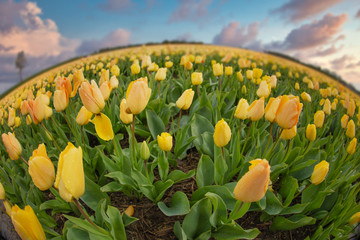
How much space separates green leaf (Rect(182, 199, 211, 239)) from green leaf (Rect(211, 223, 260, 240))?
8 cm

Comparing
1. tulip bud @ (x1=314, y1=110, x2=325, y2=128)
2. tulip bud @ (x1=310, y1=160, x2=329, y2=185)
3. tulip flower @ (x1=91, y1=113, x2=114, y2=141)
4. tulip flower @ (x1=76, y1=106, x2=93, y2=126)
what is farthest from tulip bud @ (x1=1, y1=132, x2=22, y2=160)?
tulip bud @ (x1=314, y1=110, x2=325, y2=128)

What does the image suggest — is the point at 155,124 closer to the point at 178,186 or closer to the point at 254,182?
the point at 178,186

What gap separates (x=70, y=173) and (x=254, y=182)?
0.89 m

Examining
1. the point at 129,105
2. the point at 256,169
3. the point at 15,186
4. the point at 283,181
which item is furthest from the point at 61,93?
the point at 283,181

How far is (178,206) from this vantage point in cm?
201

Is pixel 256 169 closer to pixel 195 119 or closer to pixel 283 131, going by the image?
pixel 283 131

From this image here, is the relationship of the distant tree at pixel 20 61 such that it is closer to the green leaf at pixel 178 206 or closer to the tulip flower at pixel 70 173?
the green leaf at pixel 178 206

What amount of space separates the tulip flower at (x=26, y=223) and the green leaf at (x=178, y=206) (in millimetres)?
839

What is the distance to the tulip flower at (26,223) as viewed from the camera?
137 centimetres

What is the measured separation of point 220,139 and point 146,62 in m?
2.61

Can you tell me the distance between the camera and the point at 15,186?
262cm

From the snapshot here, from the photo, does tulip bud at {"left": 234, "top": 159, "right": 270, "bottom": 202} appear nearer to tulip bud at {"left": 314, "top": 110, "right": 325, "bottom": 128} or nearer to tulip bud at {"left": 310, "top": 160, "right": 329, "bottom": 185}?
tulip bud at {"left": 310, "top": 160, "right": 329, "bottom": 185}

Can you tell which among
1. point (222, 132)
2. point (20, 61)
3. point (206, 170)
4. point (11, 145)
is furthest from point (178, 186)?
point (20, 61)

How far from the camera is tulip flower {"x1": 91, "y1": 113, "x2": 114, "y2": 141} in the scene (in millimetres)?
1939
